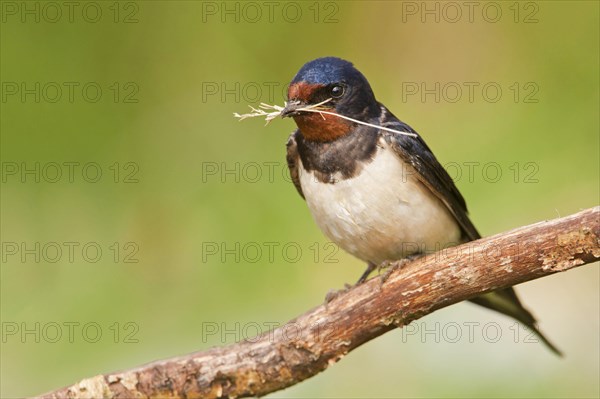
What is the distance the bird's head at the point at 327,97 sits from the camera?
6.19ft

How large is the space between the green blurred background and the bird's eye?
81cm

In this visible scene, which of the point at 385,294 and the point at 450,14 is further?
the point at 450,14

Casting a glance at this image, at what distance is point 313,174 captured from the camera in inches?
78.4

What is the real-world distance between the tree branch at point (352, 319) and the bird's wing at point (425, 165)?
278mm

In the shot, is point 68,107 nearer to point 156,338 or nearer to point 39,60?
point 39,60

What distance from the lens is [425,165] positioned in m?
1.99

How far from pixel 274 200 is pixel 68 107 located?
785 millimetres

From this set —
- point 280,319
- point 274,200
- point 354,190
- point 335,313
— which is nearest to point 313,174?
point 354,190

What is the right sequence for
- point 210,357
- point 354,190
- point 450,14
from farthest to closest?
point 450,14 < point 354,190 < point 210,357

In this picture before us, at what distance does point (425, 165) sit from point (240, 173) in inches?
44.8
